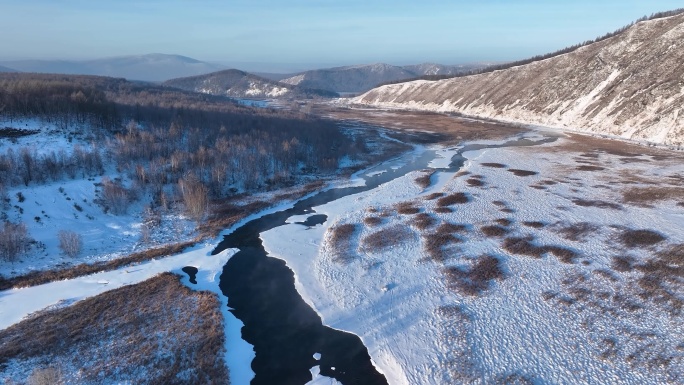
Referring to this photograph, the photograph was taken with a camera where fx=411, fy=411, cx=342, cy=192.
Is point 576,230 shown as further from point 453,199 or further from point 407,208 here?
point 407,208

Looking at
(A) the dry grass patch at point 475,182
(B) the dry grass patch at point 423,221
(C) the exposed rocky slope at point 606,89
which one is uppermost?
(C) the exposed rocky slope at point 606,89

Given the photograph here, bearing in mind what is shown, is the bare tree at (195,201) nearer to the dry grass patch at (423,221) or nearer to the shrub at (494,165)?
the dry grass patch at (423,221)

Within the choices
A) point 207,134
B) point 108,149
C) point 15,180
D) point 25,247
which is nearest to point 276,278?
point 25,247

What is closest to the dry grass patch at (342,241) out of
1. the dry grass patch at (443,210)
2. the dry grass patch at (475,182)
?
the dry grass patch at (443,210)

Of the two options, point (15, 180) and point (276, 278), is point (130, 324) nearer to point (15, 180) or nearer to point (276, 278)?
point (276, 278)

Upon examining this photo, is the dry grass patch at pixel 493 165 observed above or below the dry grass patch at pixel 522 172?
below

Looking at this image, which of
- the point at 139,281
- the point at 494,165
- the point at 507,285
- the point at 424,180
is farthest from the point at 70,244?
the point at 494,165
